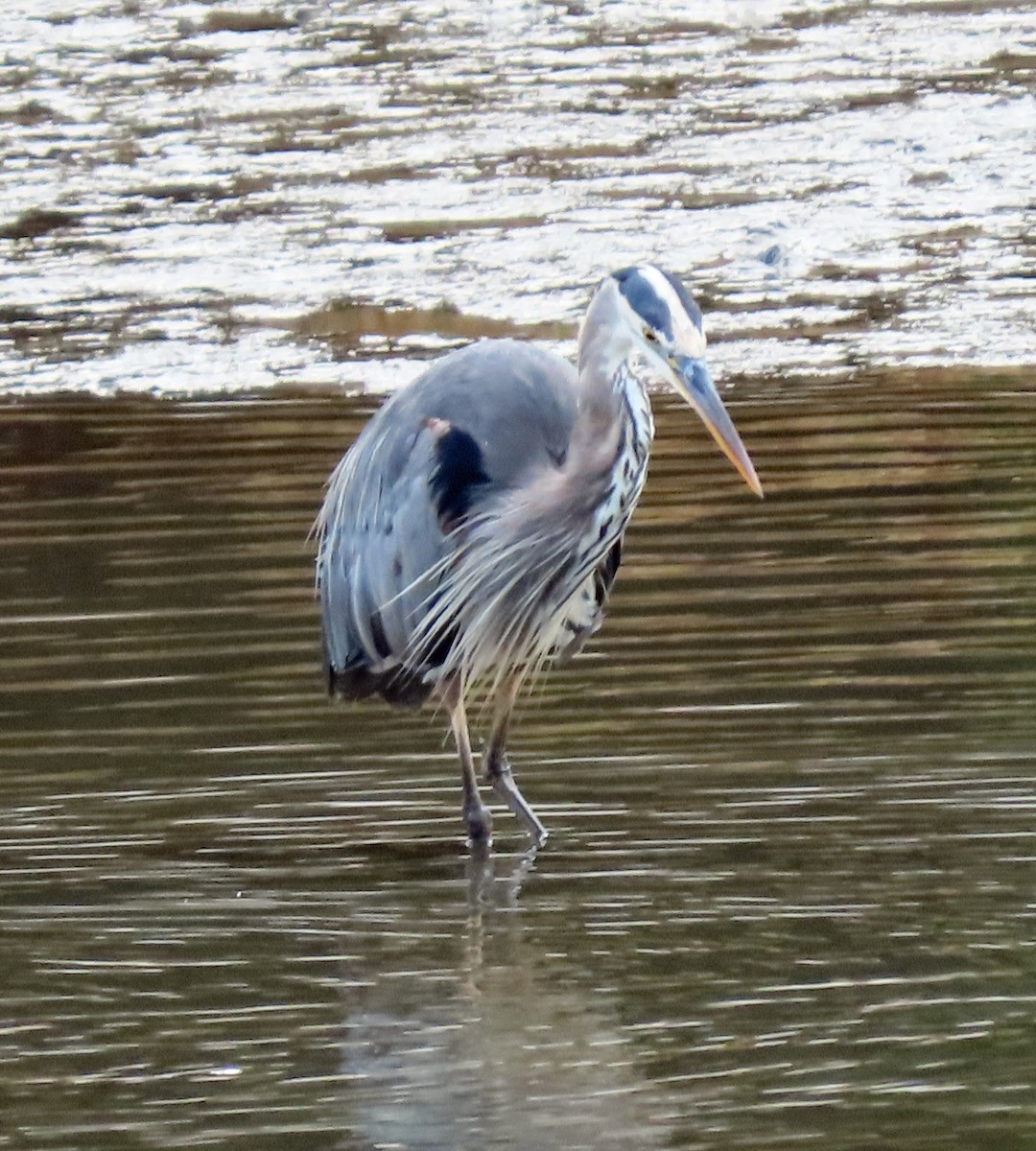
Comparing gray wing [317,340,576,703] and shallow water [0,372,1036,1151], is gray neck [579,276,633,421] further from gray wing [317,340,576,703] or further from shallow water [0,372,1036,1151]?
shallow water [0,372,1036,1151]

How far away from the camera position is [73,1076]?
5398mm

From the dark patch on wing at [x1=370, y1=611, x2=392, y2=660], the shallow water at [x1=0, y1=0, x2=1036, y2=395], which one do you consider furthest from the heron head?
the shallow water at [x1=0, y1=0, x2=1036, y2=395]

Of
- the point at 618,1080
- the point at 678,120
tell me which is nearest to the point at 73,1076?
the point at 618,1080

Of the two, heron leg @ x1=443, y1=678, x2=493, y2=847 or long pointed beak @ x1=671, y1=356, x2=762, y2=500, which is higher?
long pointed beak @ x1=671, y1=356, x2=762, y2=500

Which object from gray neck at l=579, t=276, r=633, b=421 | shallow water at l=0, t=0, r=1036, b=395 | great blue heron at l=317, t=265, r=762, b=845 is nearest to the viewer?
gray neck at l=579, t=276, r=633, b=421

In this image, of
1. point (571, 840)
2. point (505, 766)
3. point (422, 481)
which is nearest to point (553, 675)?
point (505, 766)

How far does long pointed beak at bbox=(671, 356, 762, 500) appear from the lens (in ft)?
20.7

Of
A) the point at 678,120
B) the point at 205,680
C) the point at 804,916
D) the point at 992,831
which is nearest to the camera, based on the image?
the point at 804,916

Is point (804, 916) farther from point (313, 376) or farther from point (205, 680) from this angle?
point (313, 376)

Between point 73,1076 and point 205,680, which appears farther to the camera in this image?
point 205,680

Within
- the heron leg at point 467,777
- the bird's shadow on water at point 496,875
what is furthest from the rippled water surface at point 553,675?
the heron leg at point 467,777

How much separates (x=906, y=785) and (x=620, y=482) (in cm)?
90

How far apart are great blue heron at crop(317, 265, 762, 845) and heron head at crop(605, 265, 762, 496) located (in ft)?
0.11

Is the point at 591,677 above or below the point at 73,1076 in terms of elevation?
below
